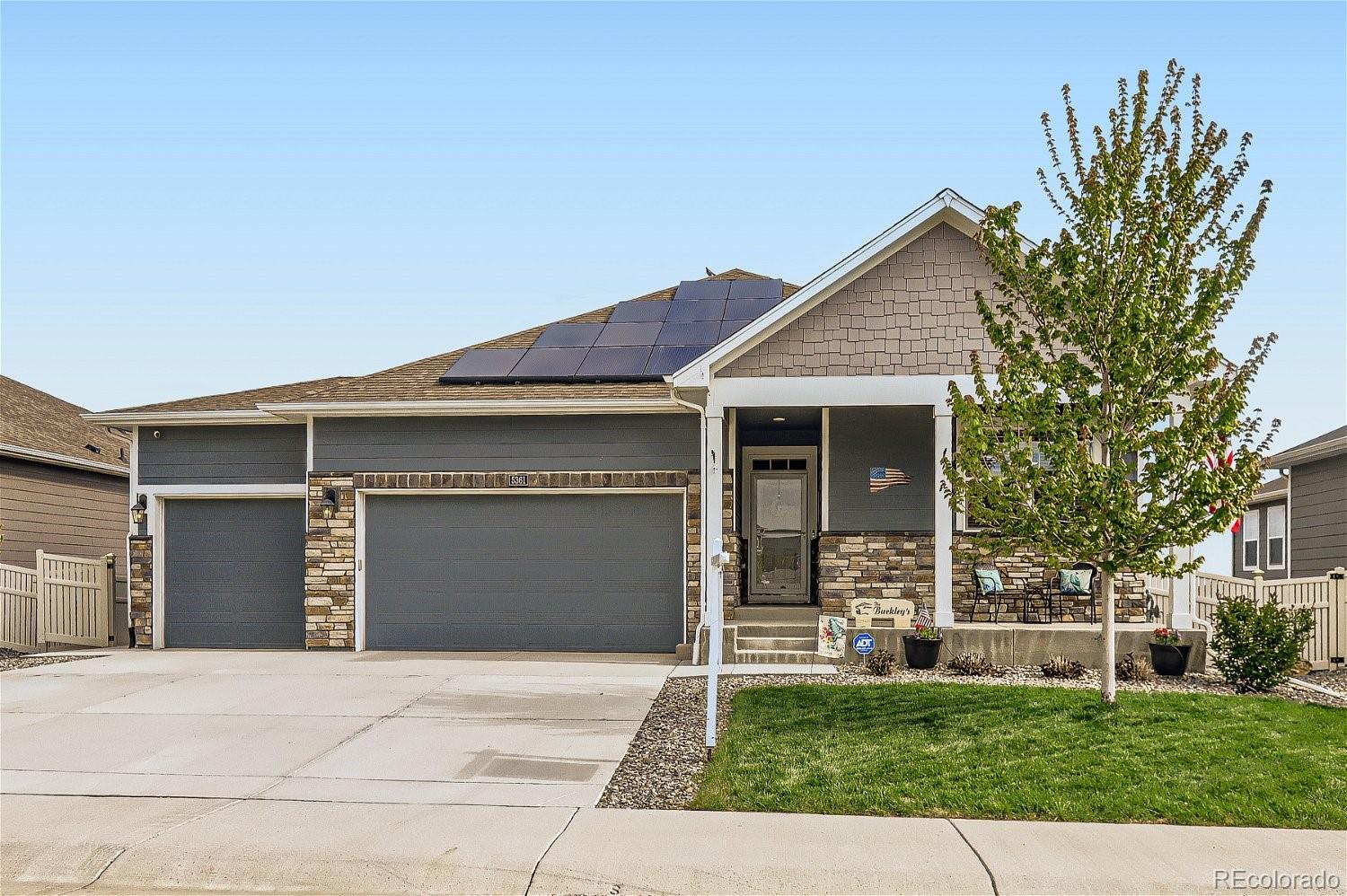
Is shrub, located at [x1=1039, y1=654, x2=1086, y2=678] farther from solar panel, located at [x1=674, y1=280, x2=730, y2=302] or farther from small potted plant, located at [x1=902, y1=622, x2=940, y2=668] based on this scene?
solar panel, located at [x1=674, y1=280, x2=730, y2=302]

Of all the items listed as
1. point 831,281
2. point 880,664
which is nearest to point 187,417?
point 831,281

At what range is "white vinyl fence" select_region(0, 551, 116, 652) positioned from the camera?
14570 mm

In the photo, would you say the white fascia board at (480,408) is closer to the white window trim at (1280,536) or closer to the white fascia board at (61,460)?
the white fascia board at (61,460)

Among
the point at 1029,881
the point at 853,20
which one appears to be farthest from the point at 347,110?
the point at 1029,881

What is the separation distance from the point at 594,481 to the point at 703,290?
4.65 meters

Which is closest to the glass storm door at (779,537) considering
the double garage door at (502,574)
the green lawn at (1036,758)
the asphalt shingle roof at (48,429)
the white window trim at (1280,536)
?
the double garage door at (502,574)

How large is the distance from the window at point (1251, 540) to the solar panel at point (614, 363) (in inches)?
629

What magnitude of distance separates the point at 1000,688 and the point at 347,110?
1182 centimetres

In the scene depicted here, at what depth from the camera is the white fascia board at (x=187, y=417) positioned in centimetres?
1404

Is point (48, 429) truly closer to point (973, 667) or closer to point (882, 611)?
point (882, 611)

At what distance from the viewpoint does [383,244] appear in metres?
19.1

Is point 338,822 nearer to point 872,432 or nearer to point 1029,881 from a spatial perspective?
point 1029,881

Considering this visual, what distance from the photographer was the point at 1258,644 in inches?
392

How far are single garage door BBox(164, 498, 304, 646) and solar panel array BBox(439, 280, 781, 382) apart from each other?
325 centimetres
